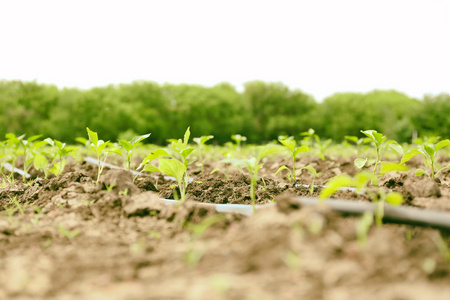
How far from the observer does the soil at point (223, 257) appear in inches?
50.7

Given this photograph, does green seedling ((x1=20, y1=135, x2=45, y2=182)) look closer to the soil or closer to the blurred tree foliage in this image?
the soil

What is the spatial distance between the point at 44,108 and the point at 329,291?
1415 inches

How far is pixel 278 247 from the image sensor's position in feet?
4.81

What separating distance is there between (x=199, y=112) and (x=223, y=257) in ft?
129

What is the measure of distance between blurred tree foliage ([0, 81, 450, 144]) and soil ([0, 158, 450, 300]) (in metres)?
22.8

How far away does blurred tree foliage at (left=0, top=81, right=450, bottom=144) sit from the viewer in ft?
100

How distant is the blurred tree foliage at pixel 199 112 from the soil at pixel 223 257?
22.8 meters

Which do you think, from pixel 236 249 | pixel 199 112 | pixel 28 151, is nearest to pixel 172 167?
pixel 236 249

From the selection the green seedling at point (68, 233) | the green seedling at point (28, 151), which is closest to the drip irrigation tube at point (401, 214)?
the green seedling at point (68, 233)

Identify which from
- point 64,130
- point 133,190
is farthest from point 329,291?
point 64,130

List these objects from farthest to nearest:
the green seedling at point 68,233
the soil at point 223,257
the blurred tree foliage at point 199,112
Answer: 1. the blurred tree foliage at point 199,112
2. the green seedling at point 68,233
3. the soil at point 223,257

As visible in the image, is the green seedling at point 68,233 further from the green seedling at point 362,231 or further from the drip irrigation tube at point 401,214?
the green seedling at point 362,231

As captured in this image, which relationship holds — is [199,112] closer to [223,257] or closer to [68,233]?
[68,233]

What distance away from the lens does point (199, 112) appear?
4041 centimetres
